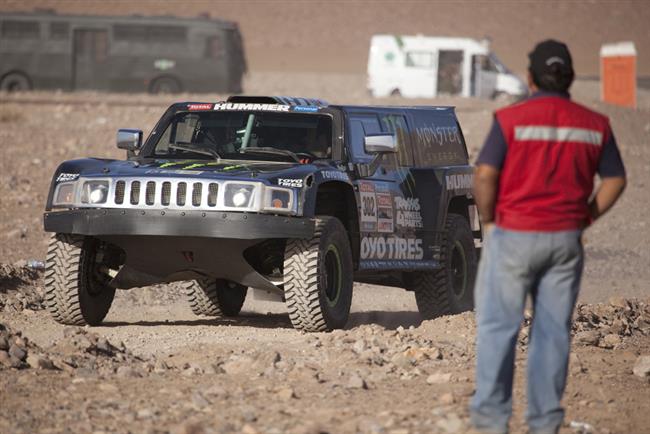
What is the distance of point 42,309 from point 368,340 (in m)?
3.87

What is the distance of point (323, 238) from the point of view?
9570 millimetres

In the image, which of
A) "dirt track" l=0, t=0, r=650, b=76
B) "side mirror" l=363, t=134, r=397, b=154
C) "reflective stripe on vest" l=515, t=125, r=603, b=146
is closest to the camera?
"reflective stripe on vest" l=515, t=125, r=603, b=146

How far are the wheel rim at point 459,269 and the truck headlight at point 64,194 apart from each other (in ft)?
13.3

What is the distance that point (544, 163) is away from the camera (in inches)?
224

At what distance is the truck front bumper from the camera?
30.2ft

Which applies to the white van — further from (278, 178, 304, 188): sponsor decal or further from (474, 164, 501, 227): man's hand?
(474, 164, 501, 227): man's hand

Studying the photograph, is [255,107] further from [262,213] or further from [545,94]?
[545,94]

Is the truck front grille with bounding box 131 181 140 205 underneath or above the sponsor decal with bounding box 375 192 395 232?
above

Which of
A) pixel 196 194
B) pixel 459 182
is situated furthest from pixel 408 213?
pixel 196 194

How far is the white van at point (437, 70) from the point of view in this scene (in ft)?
139

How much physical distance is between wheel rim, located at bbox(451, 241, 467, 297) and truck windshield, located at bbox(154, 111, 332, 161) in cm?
229

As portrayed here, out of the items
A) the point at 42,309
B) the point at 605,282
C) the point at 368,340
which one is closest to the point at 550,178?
the point at 368,340

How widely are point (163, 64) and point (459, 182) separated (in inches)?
1243

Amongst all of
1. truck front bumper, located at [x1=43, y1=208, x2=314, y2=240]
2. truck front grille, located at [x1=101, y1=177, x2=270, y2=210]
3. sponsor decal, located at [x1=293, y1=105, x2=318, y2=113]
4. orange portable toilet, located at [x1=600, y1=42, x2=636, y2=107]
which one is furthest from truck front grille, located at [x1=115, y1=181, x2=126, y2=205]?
orange portable toilet, located at [x1=600, y1=42, x2=636, y2=107]
